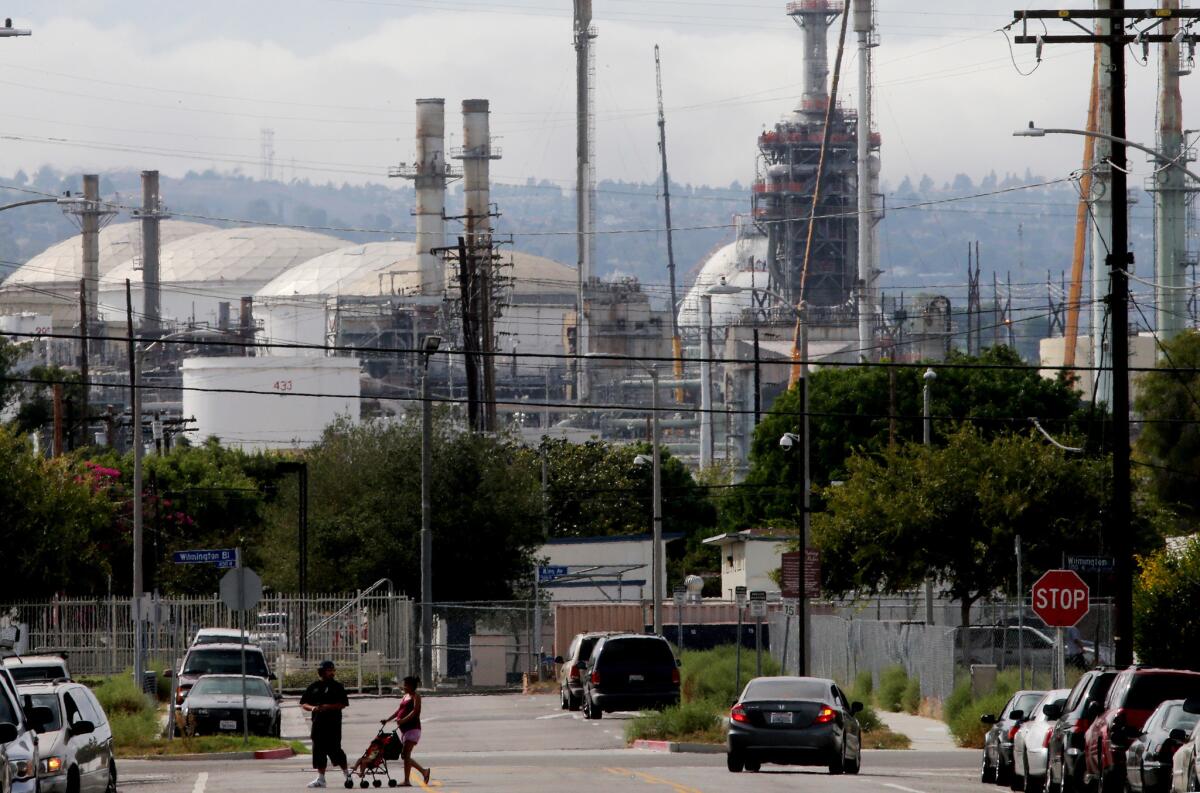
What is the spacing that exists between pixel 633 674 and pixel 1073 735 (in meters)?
17.4

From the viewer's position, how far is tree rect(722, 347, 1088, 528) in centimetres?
8256

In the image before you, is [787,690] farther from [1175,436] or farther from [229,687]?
[1175,436]

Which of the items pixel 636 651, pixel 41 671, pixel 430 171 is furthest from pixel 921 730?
pixel 430 171

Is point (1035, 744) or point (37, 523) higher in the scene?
point (37, 523)

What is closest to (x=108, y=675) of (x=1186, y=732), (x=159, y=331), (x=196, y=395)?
(x=1186, y=732)

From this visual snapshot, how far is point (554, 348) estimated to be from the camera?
600 ft

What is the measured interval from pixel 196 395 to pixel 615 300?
1821 inches

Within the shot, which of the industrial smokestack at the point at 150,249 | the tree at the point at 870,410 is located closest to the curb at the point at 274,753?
the tree at the point at 870,410

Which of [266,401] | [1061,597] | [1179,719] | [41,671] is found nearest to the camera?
[1179,719]

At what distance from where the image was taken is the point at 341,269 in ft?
573

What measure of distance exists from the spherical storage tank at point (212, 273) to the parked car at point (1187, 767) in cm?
16578

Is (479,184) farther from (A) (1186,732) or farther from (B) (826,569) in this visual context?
(A) (1186,732)

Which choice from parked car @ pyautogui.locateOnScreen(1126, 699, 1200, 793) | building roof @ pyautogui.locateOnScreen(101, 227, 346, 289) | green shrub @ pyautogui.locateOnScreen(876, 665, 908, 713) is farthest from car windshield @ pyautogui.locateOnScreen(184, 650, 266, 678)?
building roof @ pyautogui.locateOnScreen(101, 227, 346, 289)

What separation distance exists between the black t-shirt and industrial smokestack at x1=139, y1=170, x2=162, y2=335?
466ft
